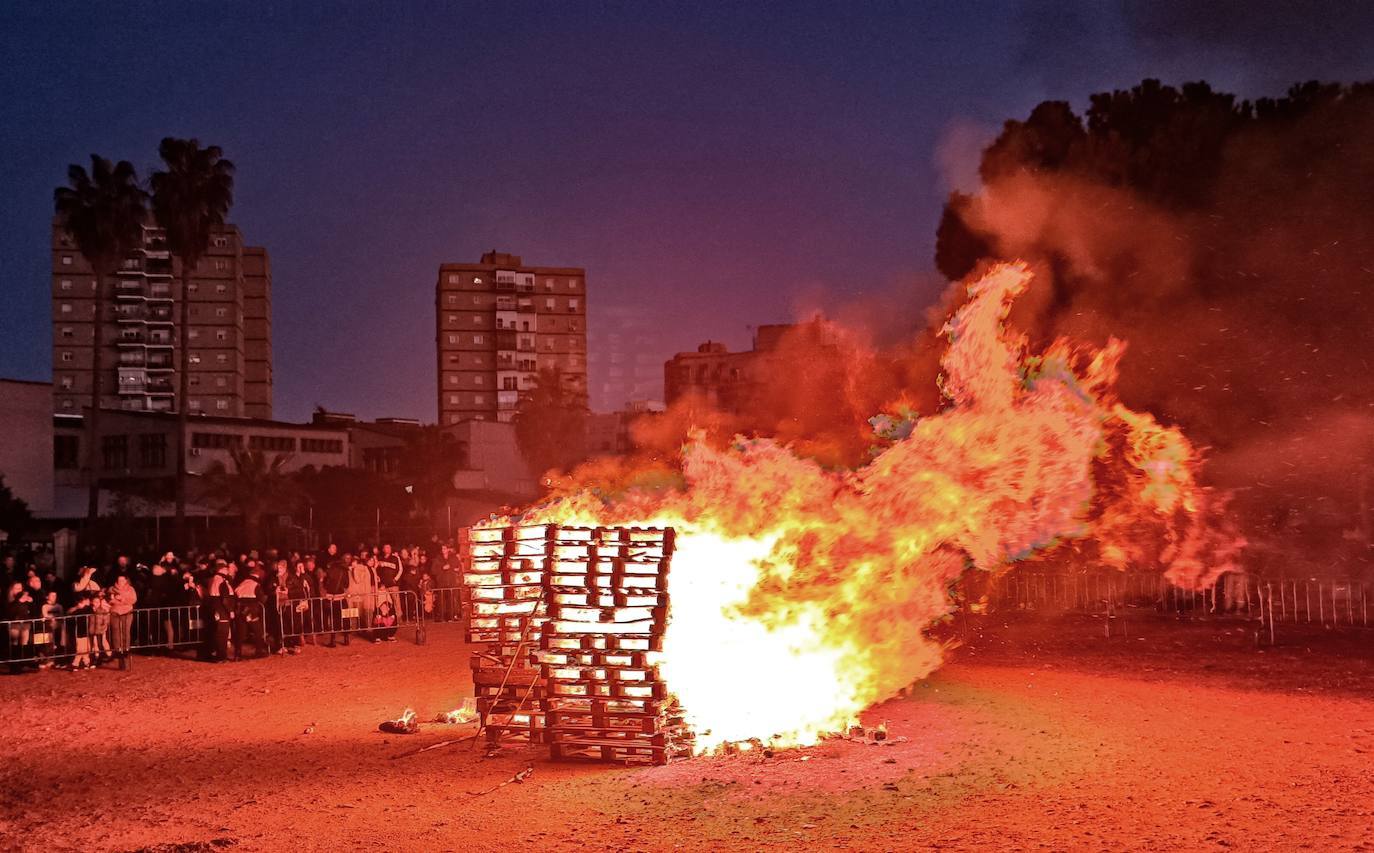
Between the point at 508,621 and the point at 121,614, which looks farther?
the point at 121,614

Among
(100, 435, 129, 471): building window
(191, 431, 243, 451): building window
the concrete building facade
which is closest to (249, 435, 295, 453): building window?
(191, 431, 243, 451): building window

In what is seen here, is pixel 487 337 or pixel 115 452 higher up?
pixel 487 337

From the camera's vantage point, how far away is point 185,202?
154 feet

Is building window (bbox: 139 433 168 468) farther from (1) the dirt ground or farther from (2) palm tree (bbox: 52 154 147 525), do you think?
(1) the dirt ground

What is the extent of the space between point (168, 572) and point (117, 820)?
47.5ft

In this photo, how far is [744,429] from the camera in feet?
167

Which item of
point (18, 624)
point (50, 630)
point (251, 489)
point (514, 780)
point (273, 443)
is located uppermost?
point (273, 443)

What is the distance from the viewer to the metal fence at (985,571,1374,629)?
2077 cm

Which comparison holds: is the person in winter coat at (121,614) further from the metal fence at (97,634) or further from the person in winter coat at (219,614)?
the person in winter coat at (219,614)

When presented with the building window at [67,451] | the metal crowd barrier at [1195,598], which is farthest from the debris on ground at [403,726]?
the building window at [67,451]

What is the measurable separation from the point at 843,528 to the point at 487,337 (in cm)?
10484

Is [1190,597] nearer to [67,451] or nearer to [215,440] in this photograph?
[67,451]

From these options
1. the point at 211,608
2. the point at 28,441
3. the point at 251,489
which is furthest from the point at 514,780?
the point at 251,489

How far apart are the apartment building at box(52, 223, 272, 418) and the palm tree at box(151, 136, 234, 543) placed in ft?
165
